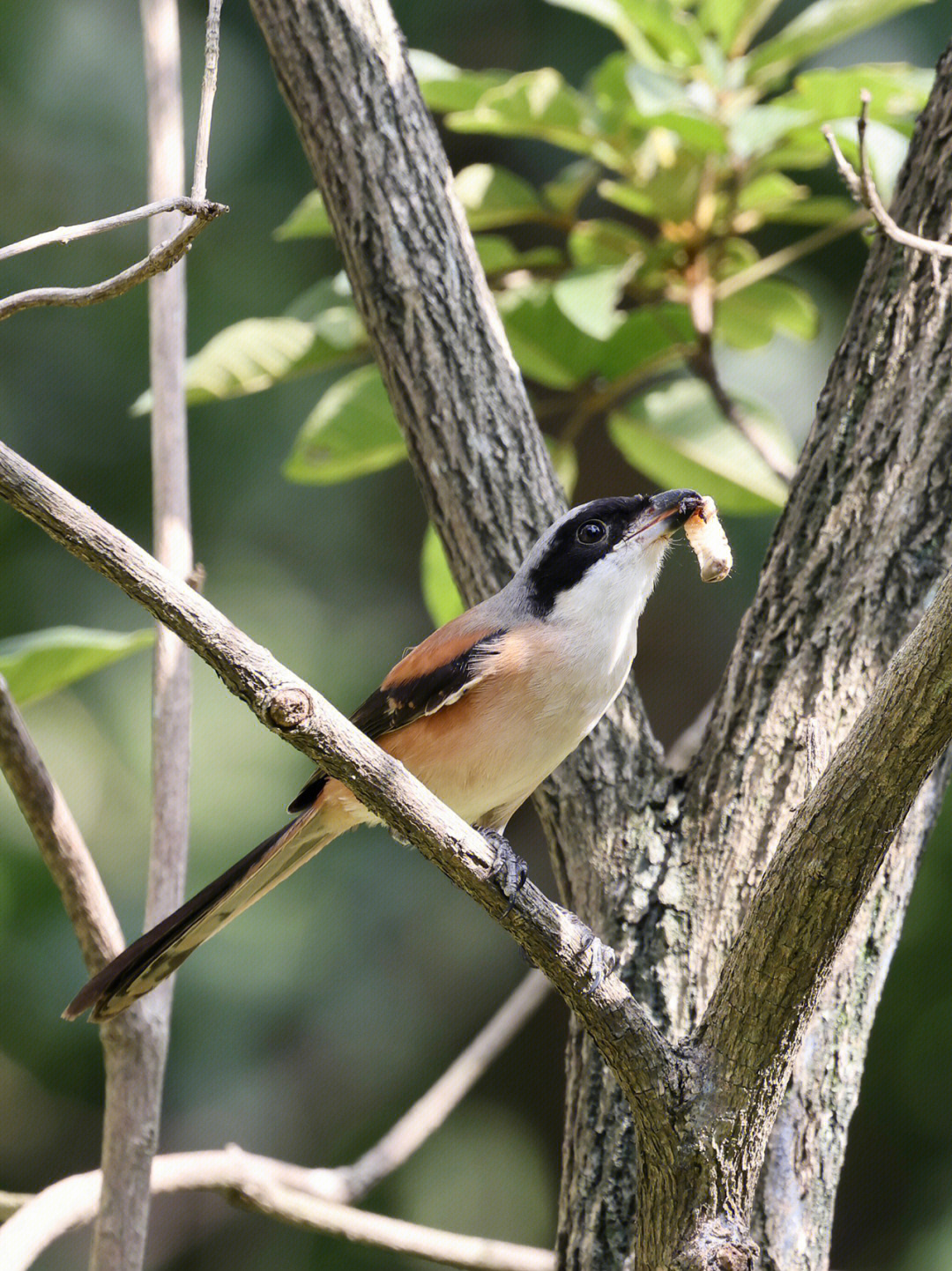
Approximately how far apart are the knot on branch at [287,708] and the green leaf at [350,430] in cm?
131

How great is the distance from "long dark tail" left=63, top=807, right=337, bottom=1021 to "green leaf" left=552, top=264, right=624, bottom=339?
1.12 metres

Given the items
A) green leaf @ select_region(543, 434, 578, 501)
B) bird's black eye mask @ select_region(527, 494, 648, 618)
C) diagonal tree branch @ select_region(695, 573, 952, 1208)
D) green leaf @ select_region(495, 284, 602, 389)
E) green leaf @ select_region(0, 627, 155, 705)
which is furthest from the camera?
green leaf @ select_region(543, 434, 578, 501)

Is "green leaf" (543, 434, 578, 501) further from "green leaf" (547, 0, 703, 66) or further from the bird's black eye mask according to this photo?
"green leaf" (547, 0, 703, 66)

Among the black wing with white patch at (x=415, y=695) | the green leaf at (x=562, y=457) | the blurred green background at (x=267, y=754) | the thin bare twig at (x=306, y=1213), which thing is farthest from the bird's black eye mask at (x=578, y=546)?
the blurred green background at (x=267, y=754)

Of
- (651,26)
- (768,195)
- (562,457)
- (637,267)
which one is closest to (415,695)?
(562,457)

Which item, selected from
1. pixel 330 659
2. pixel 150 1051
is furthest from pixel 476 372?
pixel 330 659

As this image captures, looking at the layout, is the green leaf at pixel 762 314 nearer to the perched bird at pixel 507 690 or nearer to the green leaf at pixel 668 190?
the green leaf at pixel 668 190

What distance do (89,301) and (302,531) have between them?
4710 millimetres

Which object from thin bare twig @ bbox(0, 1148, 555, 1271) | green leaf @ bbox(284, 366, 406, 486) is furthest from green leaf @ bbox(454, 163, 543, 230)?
thin bare twig @ bbox(0, 1148, 555, 1271)

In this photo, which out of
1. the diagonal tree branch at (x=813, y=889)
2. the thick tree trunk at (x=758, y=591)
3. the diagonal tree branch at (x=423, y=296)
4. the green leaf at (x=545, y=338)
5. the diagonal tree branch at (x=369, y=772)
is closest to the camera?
the diagonal tree branch at (x=369, y=772)

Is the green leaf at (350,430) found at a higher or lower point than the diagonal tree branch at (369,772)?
higher

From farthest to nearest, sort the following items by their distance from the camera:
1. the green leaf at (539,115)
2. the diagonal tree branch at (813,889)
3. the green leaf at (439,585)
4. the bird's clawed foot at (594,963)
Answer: the green leaf at (439,585) < the green leaf at (539,115) < the bird's clawed foot at (594,963) < the diagonal tree branch at (813,889)

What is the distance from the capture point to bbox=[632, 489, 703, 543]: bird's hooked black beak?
8.34ft

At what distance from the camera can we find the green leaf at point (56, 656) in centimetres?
234
